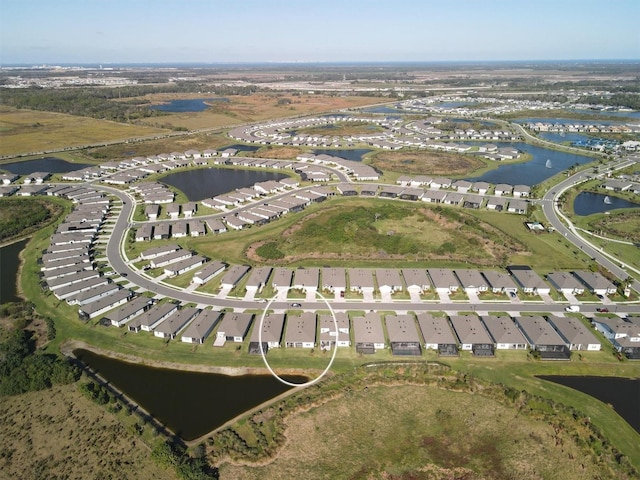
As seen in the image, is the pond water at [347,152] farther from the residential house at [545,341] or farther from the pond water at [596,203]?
the residential house at [545,341]

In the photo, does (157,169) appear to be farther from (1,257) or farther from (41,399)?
(41,399)

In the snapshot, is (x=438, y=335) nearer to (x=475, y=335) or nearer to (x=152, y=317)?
(x=475, y=335)

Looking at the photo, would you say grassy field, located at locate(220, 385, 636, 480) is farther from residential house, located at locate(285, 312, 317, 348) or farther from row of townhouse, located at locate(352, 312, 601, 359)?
residential house, located at locate(285, 312, 317, 348)

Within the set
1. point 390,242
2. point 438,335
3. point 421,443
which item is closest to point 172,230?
point 390,242

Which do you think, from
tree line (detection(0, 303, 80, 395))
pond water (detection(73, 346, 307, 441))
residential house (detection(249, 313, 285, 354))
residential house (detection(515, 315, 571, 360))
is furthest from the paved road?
tree line (detection(0, 303, 80, 395))

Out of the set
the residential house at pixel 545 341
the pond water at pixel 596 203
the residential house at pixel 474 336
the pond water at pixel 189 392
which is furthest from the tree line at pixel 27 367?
the pond water at pixel 596 203
